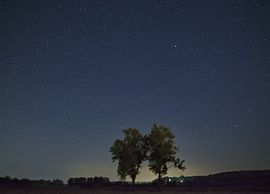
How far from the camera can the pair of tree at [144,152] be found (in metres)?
39.7

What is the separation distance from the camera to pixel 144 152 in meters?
42.5

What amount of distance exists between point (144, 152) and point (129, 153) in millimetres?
3191

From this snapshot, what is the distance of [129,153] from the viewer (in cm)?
4094

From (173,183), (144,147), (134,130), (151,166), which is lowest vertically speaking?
(173,183)

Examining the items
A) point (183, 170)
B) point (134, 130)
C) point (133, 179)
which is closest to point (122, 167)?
point (133, 179)

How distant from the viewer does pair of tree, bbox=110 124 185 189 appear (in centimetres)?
3972

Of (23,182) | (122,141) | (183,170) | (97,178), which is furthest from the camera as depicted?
(97,178)

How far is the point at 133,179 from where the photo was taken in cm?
4178

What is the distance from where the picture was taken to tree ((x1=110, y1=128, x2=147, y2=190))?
135ft

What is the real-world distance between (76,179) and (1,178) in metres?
35.7

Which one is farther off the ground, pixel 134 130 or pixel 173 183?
pixel 134 130

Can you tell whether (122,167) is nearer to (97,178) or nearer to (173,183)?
(173,183)

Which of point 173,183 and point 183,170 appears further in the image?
point 173,183

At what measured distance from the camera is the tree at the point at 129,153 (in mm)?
41031
